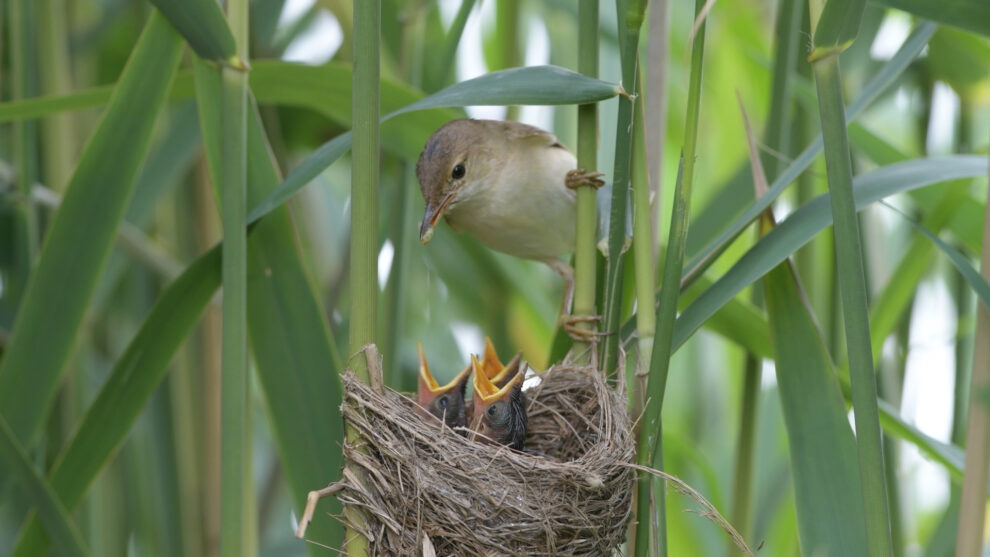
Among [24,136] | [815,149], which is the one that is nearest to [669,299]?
[815,149]

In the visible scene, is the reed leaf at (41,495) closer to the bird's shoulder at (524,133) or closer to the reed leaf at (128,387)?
the reed leaf at (128,387)

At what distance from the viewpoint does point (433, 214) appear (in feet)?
5.75

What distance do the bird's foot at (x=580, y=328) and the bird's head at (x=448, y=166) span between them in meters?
Result: 0.31

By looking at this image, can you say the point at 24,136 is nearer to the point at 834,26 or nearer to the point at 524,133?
the point at 524,133

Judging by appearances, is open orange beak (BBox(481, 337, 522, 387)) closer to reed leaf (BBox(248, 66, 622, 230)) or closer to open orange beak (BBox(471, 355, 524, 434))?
open orange beak (BBox(471, 355, 524, 434))

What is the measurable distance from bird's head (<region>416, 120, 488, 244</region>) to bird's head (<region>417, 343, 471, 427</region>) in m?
Result: 0.27

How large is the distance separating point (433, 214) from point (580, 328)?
0.48m

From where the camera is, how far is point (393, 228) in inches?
61.7

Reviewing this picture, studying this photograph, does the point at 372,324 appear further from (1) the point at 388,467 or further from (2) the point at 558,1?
(2) the point at 558,1

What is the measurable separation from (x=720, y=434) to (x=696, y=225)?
1077 millimetres

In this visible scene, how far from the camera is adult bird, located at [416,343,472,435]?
6.09 ft

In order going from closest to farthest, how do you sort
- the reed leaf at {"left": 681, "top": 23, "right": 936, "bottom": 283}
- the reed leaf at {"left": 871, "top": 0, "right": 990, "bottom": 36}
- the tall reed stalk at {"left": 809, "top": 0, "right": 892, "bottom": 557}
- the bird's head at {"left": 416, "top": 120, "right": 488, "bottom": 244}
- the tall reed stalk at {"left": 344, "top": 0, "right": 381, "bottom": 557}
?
the tall reed stalk at {"left": 809, "top": 0, "right": 892, "bottom": 557} → the tall reed stalk at {"left": 344, "top": 0, "right": 381, "bottom": 557} → the reed leaf at {"left": 871, "top": 0, "right": 990, "bottom": 36} → the reed leaf at {"left": 681, "top": 23, "right": 936, "bottom": 283} → the bird's head at {"left": 416, "top": 120, "right": 488, "bottom": 244}

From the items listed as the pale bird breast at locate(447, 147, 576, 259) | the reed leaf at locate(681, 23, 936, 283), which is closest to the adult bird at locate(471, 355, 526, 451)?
the pale bird breast at locate(447, 147, 576, 259)

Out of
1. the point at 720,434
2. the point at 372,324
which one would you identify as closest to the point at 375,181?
the point at 372,324
